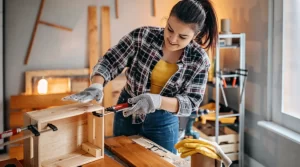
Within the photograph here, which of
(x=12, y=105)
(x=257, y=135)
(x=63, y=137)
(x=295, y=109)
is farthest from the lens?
(x=12, y=105)

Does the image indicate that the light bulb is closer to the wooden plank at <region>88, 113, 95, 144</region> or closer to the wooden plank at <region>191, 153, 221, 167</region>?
the wooden plank at <region>88, 113, 95, 144</region>

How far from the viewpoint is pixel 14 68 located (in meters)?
3.13

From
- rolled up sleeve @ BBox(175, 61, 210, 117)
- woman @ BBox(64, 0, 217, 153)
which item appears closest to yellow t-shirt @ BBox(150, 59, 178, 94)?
woman @ BBox(64, 0, 217, 153)

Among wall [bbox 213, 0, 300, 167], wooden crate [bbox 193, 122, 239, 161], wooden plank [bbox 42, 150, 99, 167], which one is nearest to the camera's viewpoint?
wooden plank [bbox 42, 150, 99, 167]

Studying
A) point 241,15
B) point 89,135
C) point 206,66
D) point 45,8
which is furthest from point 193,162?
point 45,8

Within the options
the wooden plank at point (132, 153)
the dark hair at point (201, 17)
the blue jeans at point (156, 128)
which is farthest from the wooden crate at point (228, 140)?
the wooden plank at point (132, 153)

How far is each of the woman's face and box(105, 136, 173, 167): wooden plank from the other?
0.48 metres

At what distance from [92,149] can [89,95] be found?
0.70 ft

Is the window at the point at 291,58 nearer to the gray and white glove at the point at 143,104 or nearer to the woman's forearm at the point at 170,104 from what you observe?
the woman's forearm at the point at 170,104

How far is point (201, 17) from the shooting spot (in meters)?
1.56

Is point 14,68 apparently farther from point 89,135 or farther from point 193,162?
point 193,162

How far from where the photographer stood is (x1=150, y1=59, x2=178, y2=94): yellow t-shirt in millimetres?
1646

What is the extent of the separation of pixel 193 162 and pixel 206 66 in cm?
60

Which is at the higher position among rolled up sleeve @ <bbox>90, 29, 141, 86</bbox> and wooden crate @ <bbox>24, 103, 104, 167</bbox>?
rolled up sleeve @ <bbox>90, 29, 141, 86</bbox>
